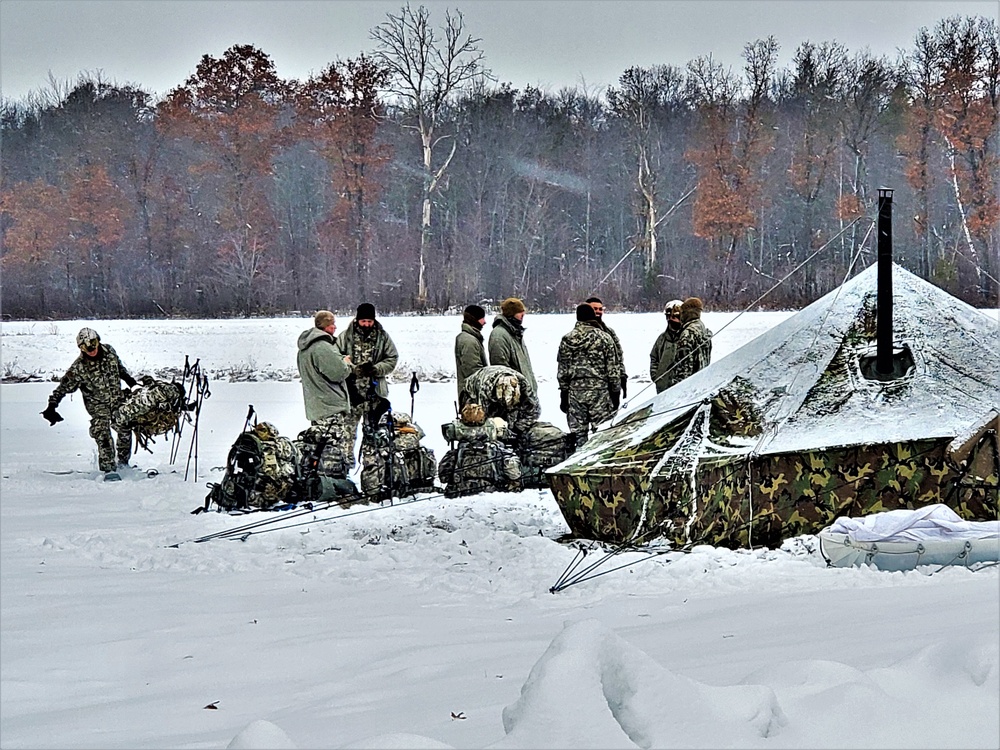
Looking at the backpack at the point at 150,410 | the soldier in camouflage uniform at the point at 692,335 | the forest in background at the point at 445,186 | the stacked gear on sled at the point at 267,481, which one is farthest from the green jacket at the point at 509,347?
the forest in background at the point at 445,186

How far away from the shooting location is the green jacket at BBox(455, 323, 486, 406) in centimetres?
842

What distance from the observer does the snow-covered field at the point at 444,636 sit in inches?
87.5

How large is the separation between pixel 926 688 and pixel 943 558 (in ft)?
9.60

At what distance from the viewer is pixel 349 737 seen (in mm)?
3105

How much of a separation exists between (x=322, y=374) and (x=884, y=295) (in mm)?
3874

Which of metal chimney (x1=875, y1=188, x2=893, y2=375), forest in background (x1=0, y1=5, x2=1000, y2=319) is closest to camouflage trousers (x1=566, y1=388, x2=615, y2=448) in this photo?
metal chimney (x1=875, y1=188, x2=893, y2=375)

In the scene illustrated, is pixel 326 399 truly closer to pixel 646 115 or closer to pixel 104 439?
pixel 104 439

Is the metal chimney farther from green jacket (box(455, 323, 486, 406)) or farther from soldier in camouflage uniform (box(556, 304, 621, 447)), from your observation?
green jacket (box(455, 323, 486, 406))

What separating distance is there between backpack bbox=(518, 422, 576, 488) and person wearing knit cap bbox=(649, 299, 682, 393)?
978 millimetres

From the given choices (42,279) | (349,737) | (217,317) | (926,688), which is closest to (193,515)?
(349,737)

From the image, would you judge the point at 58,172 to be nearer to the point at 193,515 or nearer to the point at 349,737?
the point at 193,515

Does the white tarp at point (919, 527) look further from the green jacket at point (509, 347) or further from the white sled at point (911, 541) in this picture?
the green jacket at point (509, 347)

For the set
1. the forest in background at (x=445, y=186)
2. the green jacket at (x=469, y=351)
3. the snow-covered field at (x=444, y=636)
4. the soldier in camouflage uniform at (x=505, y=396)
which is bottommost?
the snow-covered field at (x=444, y=636)

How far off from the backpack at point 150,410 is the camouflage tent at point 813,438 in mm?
4316
